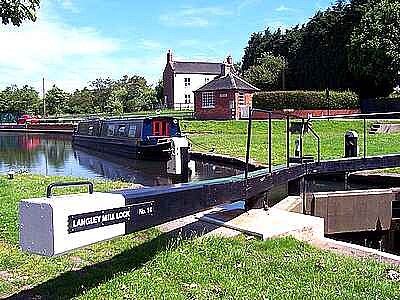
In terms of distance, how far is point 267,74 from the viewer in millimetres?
58062

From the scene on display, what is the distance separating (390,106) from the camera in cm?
3838

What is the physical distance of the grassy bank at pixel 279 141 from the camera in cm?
1659

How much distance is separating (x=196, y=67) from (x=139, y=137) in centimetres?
6104

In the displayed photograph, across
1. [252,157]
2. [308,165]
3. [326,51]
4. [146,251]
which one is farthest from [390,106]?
[146,251]

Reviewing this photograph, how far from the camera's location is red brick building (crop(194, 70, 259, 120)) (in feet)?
140

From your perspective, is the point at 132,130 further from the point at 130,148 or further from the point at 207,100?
the point at 207,100

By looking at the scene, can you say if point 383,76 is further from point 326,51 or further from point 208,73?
point 208,73

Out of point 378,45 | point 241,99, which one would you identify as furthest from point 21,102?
point 378,45

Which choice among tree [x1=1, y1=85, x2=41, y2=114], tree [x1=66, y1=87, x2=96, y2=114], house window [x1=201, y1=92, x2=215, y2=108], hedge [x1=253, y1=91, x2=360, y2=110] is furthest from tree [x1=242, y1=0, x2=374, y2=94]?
tree [x1=1, y1=85, x2=41, y2=114]

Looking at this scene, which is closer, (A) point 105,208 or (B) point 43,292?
(A) point 105,208

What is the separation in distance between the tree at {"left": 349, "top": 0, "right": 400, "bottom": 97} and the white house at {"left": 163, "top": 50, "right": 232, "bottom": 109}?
36220mm

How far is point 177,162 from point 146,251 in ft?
10.6

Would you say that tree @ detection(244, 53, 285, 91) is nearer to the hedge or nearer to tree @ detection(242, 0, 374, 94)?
tree @ detection(242, 0, 374, 94)

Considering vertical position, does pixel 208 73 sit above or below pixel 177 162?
above
